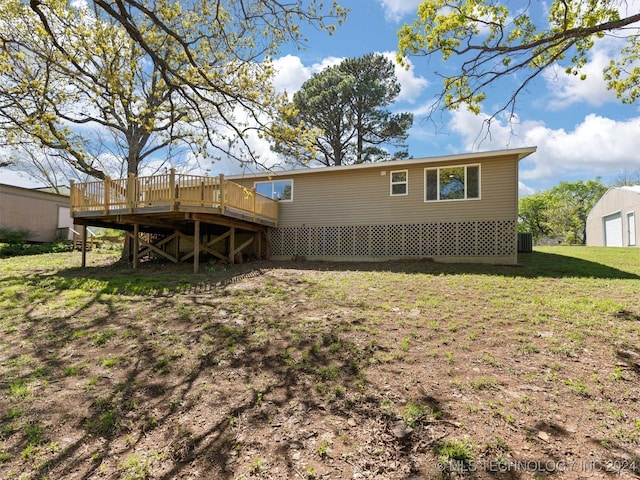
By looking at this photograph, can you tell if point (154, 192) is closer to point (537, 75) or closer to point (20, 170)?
point (537, 75)

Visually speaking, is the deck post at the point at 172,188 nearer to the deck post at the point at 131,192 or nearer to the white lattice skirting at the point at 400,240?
the deck post at the point at 131,192

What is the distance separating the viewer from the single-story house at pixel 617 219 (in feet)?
64.6

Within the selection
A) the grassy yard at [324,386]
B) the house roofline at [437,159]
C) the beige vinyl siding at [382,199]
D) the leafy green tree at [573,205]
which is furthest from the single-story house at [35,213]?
the leafy green tree at [573,205]

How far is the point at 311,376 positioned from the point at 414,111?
21268 millimetres

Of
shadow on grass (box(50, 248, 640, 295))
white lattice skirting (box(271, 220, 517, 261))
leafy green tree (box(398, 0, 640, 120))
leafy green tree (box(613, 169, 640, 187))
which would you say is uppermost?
leafy green tree (box(613, 169, 640, 187))

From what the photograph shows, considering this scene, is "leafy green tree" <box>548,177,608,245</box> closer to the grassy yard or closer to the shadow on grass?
the shadow on grass

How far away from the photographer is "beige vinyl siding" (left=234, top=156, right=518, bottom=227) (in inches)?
424

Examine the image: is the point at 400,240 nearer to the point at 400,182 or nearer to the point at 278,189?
the point at 400,182

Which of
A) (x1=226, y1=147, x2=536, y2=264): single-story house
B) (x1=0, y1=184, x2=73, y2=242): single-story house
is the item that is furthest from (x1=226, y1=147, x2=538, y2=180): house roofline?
(x1=0, y1=184, x2=73, y2=242): single-story house

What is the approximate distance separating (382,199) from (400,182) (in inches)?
32.5

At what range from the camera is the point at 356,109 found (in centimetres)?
2202

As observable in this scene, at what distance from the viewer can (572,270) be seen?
9.46 m

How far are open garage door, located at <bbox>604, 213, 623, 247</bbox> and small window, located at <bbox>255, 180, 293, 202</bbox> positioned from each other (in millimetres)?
20801

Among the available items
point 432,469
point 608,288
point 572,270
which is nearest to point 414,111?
point 572,270
